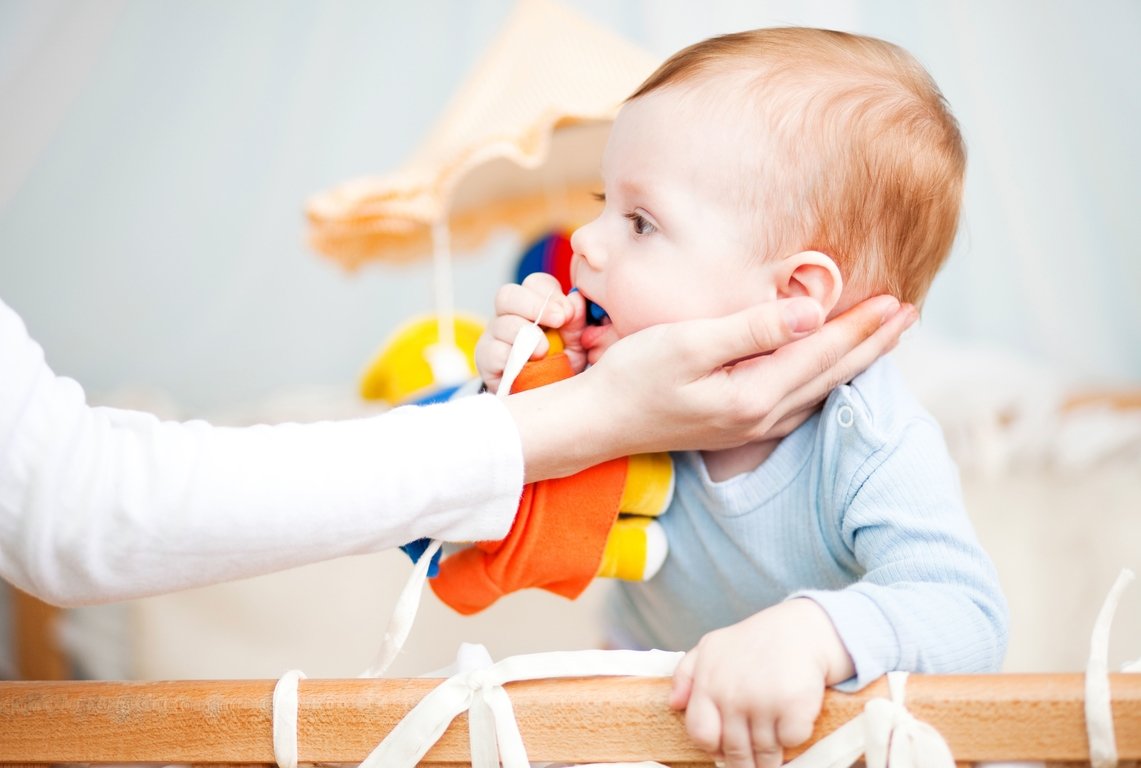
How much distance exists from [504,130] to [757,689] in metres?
0.99

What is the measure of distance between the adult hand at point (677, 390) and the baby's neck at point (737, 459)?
0.39 ft

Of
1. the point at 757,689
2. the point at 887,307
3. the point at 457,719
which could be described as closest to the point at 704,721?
the point at 757,689

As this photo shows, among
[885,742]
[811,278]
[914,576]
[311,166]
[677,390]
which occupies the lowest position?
[885,742]

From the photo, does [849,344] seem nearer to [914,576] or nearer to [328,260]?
[914,576]

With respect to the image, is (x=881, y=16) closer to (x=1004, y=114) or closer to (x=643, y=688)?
(x=1004, y=114)

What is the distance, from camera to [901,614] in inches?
25.1

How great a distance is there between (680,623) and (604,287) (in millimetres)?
358

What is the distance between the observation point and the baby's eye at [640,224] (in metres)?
0.80

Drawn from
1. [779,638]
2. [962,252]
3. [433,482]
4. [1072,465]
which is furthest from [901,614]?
[962,252]

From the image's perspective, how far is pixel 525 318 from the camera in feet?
2.69

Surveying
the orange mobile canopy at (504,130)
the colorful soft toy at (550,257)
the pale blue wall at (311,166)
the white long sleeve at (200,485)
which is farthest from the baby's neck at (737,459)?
the pale blue wall at (311,166)

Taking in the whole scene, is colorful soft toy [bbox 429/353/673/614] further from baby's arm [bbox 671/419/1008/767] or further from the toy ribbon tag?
baby's arm [bbox 671/419/1008/767]

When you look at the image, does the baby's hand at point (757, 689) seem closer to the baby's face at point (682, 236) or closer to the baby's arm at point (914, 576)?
the baby's arm at point (914, 576)

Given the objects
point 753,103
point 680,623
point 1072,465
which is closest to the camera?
point 753,103
